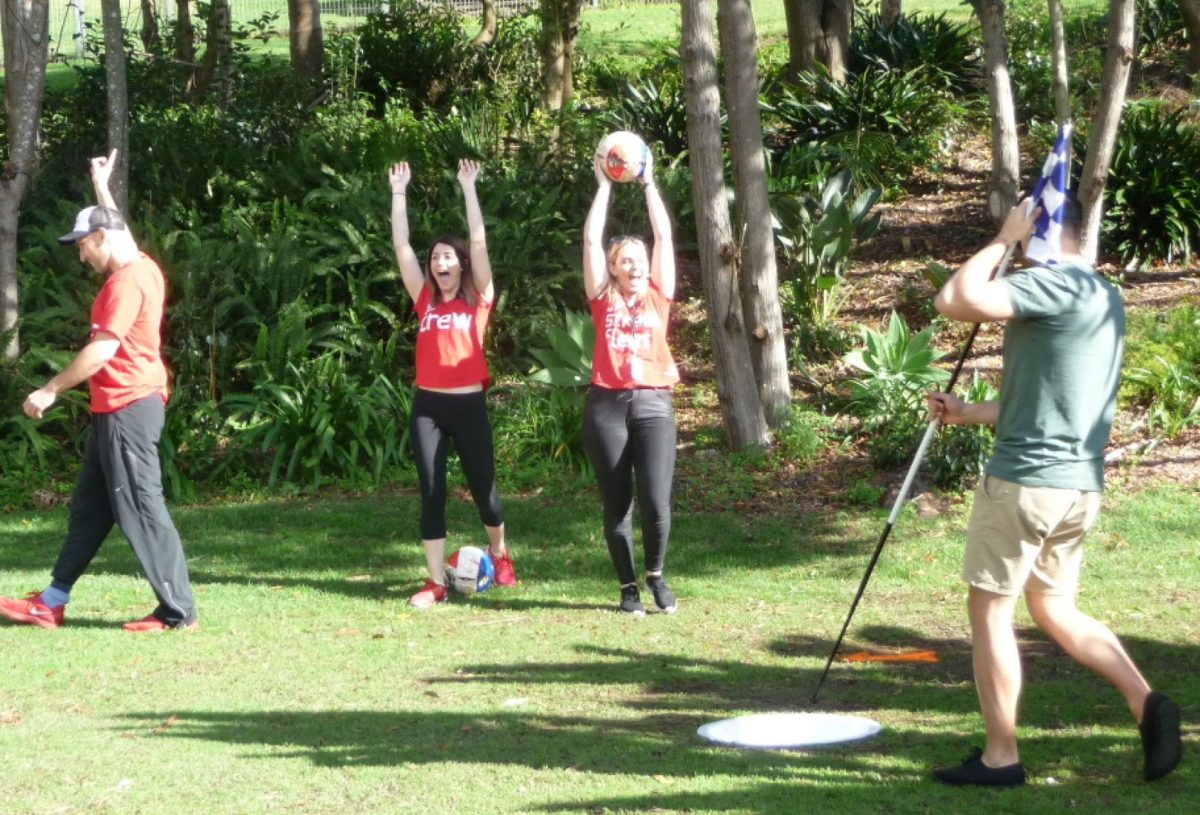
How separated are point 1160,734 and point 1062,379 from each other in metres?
1.25

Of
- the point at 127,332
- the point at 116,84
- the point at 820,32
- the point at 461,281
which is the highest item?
the point at 820,32

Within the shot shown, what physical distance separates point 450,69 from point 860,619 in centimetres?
1411

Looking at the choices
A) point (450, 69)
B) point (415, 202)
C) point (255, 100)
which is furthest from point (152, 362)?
point (450, 69)

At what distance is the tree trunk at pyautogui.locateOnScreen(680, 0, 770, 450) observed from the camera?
1048 centimetres

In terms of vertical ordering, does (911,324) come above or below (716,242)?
below

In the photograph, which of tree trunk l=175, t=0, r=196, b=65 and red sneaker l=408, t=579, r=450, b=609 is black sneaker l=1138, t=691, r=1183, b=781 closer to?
red sneaker l=408, t=579, r=450, b=609

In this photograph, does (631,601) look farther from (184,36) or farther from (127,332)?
(184,36)

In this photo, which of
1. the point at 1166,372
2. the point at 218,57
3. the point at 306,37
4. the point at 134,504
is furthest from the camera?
the point at 306,37

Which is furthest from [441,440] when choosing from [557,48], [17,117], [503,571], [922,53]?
[922,53]

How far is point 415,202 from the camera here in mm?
14211

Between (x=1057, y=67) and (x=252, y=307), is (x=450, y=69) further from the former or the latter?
(x=1057, y=67)

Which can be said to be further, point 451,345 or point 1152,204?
point 1152,204

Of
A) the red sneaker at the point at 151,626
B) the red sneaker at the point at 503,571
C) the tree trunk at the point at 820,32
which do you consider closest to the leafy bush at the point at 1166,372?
the red sneaker at the point at 503,571

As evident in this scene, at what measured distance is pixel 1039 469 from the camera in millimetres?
4742
